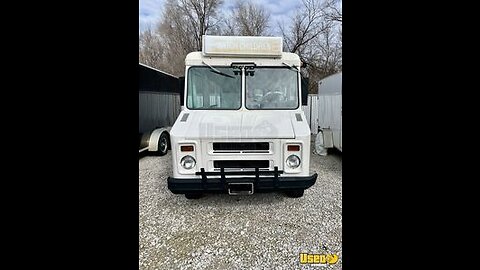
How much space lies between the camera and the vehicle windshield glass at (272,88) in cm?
351

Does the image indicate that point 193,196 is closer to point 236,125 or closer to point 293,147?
point 236,125

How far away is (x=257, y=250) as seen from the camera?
2473 mm

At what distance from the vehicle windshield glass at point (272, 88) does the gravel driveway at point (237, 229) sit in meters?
1.49

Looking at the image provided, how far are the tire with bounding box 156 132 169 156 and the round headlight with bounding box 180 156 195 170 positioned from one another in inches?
148

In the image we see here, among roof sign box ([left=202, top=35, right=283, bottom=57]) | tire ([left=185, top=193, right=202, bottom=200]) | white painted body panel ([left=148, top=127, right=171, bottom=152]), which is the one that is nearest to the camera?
roof sign box ([left=202, top=35, right=283, bottom=57])

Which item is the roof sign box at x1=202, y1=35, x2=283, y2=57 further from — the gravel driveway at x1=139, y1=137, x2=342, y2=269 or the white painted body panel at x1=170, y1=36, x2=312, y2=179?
the gravel driveway at x1=139, y1=137, x2=342, y2=269

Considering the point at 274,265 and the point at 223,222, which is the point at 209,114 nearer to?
the point at 223,222

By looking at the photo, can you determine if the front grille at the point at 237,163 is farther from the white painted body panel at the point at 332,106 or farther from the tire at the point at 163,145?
the tire at the point at 163,145

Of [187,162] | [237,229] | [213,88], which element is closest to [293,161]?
[237,229]

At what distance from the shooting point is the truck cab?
2918 millimetres

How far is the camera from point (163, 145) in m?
6.73

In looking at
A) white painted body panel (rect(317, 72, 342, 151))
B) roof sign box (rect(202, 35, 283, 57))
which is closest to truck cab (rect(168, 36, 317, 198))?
roof sign box (rect(202, 35, 283, 57))

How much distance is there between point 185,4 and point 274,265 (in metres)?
5.78

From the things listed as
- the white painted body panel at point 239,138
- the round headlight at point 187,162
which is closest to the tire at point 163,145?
the white painted body panel at point 239,138
